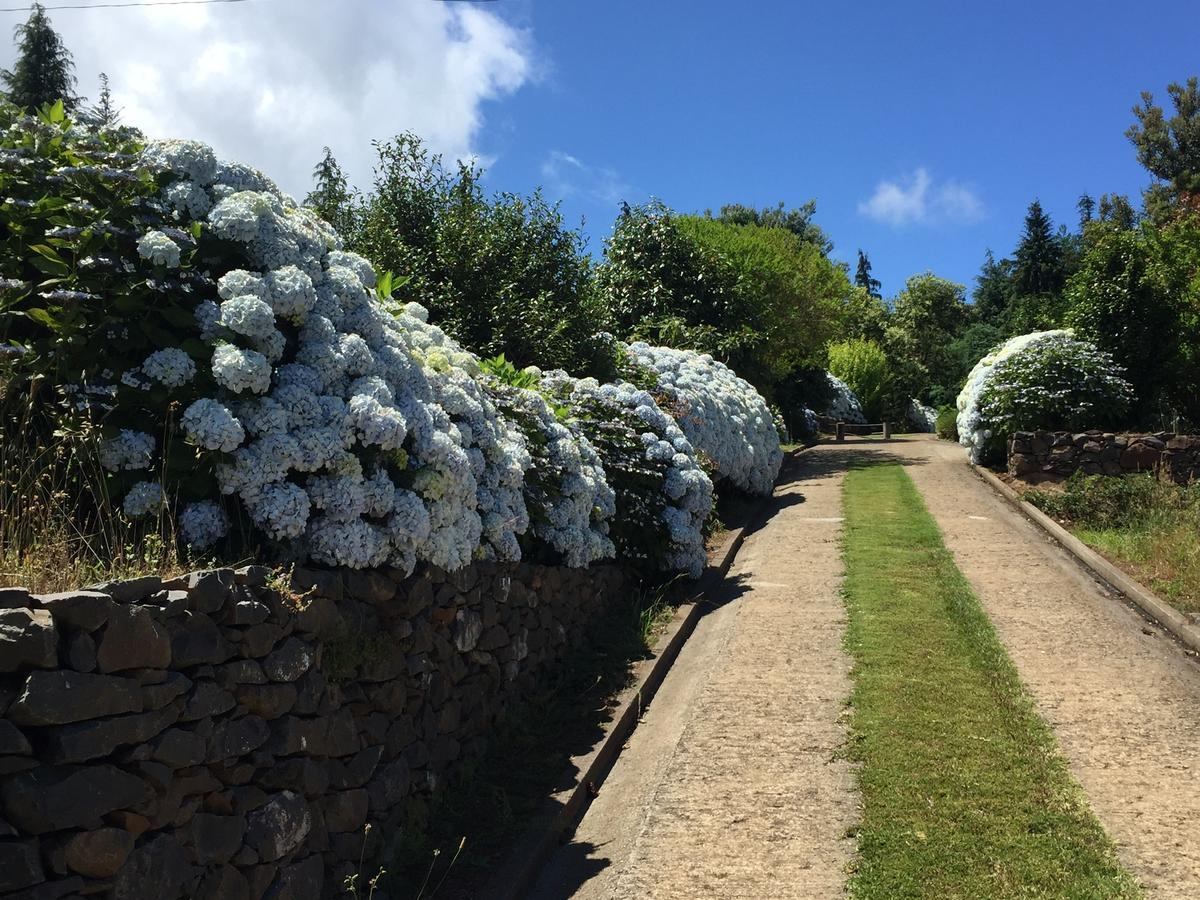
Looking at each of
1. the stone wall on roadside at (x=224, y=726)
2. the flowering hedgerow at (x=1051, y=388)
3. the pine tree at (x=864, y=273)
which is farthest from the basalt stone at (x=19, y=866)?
the pine tree at (x=864, y=273)

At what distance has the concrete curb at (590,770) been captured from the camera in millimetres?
5086

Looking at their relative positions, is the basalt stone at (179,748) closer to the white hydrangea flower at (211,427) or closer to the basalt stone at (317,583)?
the basalt stone at (317,583)

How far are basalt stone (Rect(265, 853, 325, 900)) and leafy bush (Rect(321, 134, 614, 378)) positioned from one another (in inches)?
319

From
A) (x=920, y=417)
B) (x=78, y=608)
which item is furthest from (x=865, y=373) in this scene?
(x=78, y=608)

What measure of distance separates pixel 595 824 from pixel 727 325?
57.2 feet

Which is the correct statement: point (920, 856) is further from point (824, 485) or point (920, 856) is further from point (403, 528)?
point (824, 485)

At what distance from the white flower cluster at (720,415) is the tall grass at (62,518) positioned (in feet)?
30.7

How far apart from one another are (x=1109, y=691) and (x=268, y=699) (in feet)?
19.3

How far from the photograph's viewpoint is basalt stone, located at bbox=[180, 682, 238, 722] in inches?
149

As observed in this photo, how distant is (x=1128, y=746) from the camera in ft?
20.5

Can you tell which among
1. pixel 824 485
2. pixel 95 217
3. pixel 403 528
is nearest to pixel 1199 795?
pixel 403 528

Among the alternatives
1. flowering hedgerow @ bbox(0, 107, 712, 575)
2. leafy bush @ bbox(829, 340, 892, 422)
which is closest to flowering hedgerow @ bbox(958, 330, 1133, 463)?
flowering hedgerow @ bbox(0, 107, 712, 575)

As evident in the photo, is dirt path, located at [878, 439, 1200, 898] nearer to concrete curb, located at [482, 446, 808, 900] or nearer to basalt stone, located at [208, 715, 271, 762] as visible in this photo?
concrete curb, located at [482, 446, 808, 900]

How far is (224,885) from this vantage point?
3.82m
